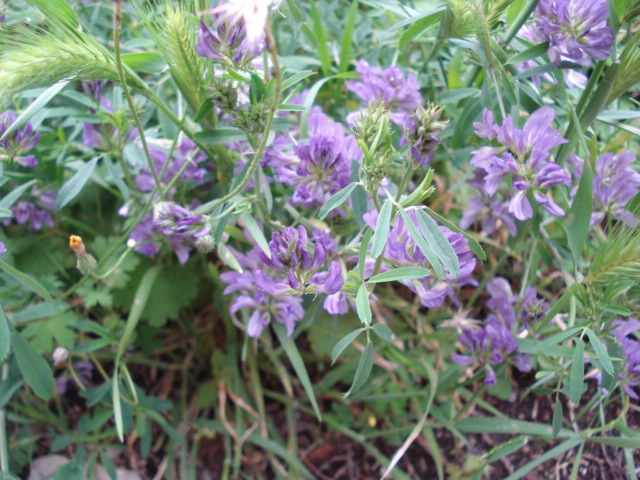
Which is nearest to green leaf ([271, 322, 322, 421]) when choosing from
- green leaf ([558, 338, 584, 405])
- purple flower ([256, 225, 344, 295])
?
purple flower ([256, 225, 344, 295])

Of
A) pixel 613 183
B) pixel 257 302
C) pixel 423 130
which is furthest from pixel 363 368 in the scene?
pixel 613 183

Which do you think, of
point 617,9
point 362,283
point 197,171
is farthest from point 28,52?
point 617,9

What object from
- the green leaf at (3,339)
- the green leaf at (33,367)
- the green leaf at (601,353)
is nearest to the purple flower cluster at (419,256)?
the green leaf at (601,353)

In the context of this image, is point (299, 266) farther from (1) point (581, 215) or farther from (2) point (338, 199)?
(1) point (581, 215)

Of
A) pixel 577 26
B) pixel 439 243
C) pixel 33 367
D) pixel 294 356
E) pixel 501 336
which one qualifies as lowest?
pixel 33 367

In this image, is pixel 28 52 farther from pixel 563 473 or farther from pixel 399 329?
pixel 563 473

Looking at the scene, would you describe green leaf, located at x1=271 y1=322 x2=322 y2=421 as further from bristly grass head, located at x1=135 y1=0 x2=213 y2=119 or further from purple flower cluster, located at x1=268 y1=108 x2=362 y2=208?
bristly grass head, located at x1=135 y1=0 x2=213 y2=119
